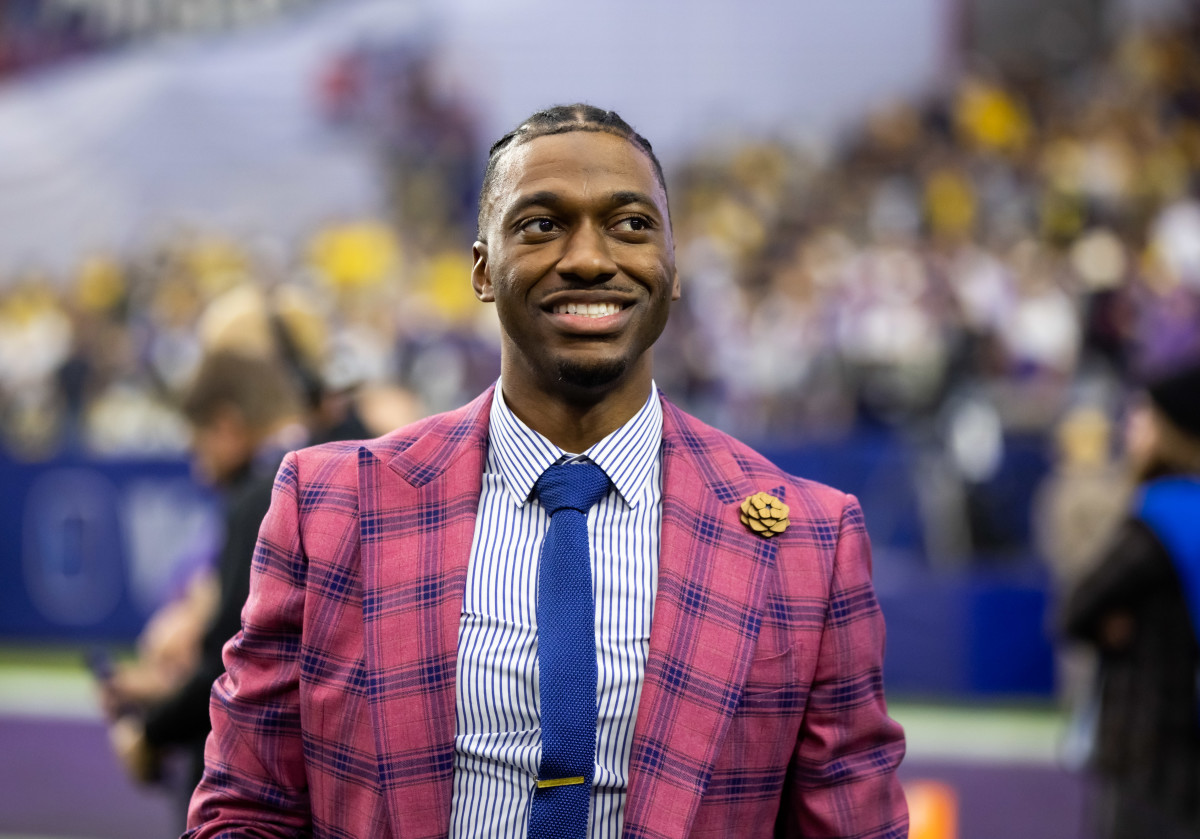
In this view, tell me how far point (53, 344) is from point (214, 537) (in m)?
11.8

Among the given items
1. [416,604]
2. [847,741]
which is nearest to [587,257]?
[416,604]

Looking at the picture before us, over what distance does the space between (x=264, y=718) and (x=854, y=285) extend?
376 inches

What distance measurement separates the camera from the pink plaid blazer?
1.73 m

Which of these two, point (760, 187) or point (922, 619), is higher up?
point (760, 187)

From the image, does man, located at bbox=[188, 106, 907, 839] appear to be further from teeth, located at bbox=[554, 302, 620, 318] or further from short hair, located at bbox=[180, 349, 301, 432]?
short hair, located at bbox=[180, 349, 301, 432]

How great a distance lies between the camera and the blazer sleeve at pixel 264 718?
176cm

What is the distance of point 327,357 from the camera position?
11.2 ft

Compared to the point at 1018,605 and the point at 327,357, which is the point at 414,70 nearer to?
the point at 1018,605

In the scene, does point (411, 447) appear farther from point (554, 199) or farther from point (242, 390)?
point (242, 390)

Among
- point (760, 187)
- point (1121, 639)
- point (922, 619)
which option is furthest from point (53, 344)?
point (1121, 639)

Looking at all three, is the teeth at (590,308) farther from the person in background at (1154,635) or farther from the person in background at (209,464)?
the person in background at (1154,635)

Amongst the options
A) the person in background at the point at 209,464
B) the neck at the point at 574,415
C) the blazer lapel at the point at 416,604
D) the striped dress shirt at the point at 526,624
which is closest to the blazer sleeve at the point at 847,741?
the striped dress shirt at the point at 526,624

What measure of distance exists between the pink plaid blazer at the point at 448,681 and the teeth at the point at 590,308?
0.27 metres

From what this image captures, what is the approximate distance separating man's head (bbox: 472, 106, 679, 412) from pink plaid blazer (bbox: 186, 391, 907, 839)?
0.22 meters
